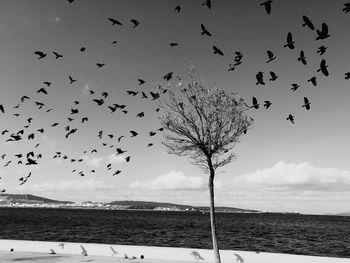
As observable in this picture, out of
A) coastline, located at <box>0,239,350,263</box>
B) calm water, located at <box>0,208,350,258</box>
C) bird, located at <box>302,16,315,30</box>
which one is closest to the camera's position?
bird, located at <box>302,16,315,30</box>

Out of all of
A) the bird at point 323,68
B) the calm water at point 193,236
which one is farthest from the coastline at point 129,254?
the calm water at point 193,236

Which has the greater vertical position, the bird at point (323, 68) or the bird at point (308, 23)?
the bird at point (308, 23)

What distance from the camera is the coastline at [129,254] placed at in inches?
603

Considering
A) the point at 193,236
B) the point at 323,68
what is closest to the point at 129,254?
the point at 323,68

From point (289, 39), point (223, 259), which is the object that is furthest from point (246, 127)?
point (289, 39)

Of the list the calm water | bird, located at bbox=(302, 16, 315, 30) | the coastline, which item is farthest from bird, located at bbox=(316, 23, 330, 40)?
the calm water

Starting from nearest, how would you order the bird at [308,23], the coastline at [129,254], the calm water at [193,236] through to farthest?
the bird at [308,23] < the coastline at [129,254] < the calm water at [193,236]

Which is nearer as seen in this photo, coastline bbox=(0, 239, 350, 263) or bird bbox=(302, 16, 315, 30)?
bird bbox=(302, 16, 315, 30)

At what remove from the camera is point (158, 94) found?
45.9ft

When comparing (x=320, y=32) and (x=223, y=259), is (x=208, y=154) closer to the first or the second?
(x=223, y=259)

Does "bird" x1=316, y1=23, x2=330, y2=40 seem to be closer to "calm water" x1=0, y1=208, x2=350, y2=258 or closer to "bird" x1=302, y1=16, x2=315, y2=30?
"bird" x1=302, y1=16, x2=315, y2=30

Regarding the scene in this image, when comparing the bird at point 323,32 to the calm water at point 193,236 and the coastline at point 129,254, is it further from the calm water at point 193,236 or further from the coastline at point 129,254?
the calm water at point 193,236

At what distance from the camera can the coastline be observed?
15.3 meters

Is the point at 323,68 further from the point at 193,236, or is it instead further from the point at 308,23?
the point at 193,236
